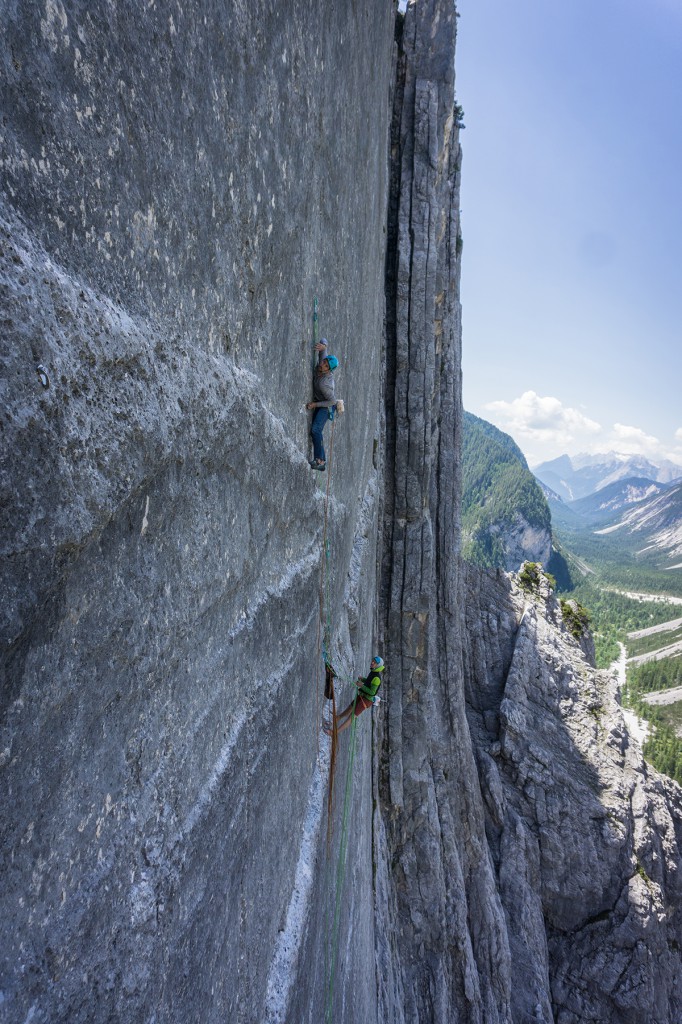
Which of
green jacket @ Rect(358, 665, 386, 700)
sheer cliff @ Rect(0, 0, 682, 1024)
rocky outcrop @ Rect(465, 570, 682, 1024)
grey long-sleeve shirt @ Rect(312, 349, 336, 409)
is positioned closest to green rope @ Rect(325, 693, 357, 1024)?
sheer cliff @ Rect(0, 0, 682, 1024)

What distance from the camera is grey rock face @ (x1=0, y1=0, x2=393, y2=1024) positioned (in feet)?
4.03

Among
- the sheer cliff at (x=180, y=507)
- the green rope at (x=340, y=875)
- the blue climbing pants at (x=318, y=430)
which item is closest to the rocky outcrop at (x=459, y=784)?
the sheer cliff at (x=180, y=507)

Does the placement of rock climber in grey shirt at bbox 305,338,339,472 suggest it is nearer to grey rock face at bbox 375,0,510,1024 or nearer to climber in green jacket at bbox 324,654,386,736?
climber in green jacket at bbox 324,654,386,736

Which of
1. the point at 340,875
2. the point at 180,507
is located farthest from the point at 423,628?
the point at 180,507

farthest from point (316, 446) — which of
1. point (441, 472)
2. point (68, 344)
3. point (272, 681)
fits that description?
point (441, 472)

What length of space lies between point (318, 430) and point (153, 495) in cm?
227

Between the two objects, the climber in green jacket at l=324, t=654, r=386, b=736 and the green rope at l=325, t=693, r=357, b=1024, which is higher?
the climber in green jacket at l=324, t=654, r=386, b=736

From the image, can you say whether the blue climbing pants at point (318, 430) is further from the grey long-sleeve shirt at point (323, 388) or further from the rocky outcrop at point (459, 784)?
the rocky outcrop at point (459, 784)

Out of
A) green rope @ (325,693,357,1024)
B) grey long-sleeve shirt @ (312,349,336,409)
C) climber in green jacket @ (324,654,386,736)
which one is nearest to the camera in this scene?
grey long-sleeve shirt @ (312,349,336,409)

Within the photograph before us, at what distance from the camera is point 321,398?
393 centimetres

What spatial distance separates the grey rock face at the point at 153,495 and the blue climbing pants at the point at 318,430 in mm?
418

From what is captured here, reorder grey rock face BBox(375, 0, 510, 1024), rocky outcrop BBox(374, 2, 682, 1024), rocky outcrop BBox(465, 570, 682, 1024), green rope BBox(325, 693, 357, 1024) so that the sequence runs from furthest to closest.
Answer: rocky outcrop BBox(465, 570, 682, 1024), rocky outcrop BBox(374, 2, 682, 1024), grey rock face BBox(375, 0, 510, 1024), green rope BBox(325, 693, 357, 1024)

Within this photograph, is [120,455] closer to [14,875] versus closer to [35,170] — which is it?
[35,170]

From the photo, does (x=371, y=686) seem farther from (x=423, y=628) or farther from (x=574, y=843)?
(x=574, y=843)
